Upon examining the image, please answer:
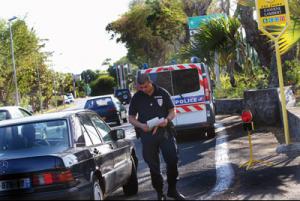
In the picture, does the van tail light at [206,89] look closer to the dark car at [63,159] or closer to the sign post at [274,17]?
the sign post at [274,17]

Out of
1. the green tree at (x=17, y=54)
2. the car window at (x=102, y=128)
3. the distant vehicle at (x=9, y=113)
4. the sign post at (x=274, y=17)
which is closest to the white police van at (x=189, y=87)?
the sign post at (x=274, y=17)

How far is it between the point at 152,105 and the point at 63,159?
191 centimetres

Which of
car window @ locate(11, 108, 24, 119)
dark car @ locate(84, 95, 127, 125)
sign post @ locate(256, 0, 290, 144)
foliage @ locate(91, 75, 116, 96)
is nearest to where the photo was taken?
sign post @ locate(256, 0, 290, 144)

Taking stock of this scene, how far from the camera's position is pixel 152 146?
8.21m

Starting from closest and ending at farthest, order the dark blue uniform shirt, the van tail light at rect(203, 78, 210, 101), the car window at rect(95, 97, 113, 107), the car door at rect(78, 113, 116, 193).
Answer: the car door at rect(78, 113, 116, 193), the dark blue uniform shirt, the van tail light at rect(203, 78, 210, 101), the car window at rect(95, 97, 113, 107)

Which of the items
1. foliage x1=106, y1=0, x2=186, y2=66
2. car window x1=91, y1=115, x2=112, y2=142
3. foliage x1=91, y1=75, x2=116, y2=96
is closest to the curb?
car window x1=91, y1=115, x2=112, y2=142

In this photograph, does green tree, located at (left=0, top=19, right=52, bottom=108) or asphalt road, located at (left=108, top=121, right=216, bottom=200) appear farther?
green tree, located at (left=0, top=19, right=52, bottom=108)

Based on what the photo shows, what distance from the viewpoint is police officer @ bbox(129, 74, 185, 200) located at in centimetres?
814

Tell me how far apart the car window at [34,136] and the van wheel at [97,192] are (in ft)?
1.88

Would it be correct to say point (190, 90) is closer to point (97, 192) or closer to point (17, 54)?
point (97, 192)

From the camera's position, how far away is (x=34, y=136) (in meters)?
7.61

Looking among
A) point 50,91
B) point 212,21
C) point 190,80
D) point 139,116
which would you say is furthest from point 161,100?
point 50,91

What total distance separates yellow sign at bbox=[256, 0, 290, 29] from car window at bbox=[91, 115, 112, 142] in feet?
16.8

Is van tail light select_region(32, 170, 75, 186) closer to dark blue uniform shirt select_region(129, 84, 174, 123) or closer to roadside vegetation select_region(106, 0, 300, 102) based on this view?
dark blue uniform shirt select_region(129, 84, 174, 123)
